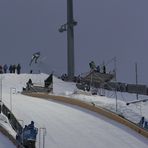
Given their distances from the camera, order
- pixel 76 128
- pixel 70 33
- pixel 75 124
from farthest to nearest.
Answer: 1. pixel 70 33
2. pixel 75 124
3. pixel 76 128

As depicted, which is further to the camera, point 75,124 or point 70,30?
point 70,30

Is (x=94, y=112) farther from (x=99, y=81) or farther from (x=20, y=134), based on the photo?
(x=99, y=81)

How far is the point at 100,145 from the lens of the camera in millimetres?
25094

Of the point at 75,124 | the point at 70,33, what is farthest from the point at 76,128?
the point at 70,33

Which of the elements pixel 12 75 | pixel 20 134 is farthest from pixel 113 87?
pixel 20 134

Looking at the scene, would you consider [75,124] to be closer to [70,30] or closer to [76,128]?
[76,128]

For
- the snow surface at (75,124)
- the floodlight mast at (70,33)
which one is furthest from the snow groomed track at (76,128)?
the floodlight mast at (70,33)

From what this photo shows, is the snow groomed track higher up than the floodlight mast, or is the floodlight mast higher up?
the floodlight mast

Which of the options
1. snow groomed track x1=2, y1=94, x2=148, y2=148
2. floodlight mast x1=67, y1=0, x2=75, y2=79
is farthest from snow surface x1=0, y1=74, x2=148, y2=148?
floodlight mast x1=67, y1=0, x2=75, y2=79

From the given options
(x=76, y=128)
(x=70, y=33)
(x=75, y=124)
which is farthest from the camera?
(x=70, y=33)

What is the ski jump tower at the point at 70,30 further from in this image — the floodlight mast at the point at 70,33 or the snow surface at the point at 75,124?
the snow surface at the point at 75,124

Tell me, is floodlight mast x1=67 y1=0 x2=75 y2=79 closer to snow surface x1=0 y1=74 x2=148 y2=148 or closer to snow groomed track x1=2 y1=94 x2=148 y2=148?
snow surface x1=0 y1=74 x2=148 y2=148

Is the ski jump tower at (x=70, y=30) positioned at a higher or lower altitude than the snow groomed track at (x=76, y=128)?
higher

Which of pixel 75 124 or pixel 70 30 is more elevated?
pixel 70 30
